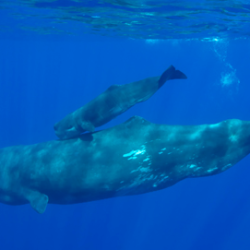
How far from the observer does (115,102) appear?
886cm

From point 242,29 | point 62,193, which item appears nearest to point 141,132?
point 62,193

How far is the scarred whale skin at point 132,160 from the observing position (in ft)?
27.0

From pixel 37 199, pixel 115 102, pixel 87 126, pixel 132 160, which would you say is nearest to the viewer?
pixel 132 160

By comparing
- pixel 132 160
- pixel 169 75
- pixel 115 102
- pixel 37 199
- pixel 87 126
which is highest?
pixel 169 75

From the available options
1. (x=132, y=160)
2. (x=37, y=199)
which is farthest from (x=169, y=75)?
(x=37, y=199)

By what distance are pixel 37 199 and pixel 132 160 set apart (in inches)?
135

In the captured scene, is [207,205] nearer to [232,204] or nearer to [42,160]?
[232,204]

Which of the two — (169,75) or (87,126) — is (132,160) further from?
(169,75)

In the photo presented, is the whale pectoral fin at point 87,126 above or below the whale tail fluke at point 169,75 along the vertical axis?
below

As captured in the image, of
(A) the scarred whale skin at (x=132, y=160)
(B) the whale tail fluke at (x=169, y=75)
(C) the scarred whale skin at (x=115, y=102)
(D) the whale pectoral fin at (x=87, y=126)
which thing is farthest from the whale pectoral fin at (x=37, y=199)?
(B) the whale tail fluke at (x=169, y=75)

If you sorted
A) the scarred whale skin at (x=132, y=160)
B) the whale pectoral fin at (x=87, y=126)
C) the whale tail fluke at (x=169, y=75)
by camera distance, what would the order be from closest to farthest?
the scarred whale skin at (x=132, y=160)
the whale pectoral fin at (x=87, y=126)
the whale tail fluke at (x=169, y=75)

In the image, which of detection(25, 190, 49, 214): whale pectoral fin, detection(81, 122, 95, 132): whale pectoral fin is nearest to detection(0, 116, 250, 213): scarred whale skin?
detection(25, 190, 49, 214): whale pectoral fin

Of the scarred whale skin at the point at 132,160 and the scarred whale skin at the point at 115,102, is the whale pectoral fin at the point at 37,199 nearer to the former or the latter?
the scarred whale skin at the point at 132,160

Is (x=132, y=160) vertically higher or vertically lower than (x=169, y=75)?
lower
